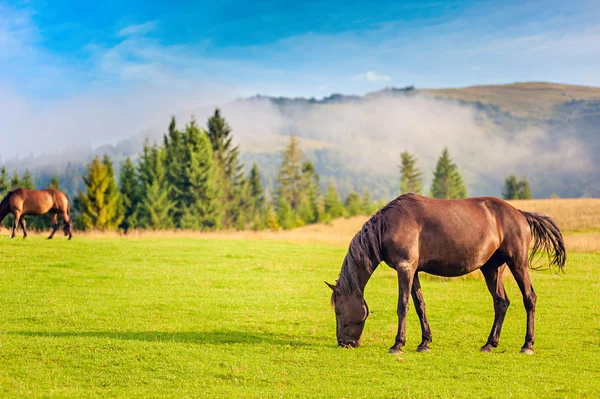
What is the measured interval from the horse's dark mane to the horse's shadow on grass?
5.34 feet

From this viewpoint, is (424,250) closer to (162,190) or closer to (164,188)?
(164,188)

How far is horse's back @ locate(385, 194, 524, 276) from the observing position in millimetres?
10359

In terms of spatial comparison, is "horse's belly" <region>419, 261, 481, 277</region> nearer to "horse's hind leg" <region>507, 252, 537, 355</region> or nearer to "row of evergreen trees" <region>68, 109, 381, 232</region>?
"horse's hind leg" <region>507, 252, 537, 355</region>

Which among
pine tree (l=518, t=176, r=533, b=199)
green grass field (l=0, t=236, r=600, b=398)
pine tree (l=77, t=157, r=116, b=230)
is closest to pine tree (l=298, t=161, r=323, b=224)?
pine tree (l=77, t=157, r=116, b=230)

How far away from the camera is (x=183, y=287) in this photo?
17.4m

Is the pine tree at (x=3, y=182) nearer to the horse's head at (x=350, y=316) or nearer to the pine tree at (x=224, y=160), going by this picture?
the pine tree at (x=224, y=160)

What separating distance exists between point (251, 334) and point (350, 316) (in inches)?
107

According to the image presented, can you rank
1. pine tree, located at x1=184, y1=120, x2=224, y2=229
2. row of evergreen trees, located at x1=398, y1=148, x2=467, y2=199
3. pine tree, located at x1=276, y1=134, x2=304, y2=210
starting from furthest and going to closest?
pine tree, located at x1=276, y1=134, x2=304, y2=210, row of evergreen trees, located at x1=398, y1=148, x2=467, y2=199, pine tree, located at x1=184, y1=120, x2=224, y2=229

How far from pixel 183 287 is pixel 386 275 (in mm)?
8578

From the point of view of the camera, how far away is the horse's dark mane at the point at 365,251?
10.5 m

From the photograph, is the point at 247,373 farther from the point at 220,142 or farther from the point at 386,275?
the point at 220,142

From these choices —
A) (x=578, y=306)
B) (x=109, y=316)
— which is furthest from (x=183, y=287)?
(x=578, y=306)

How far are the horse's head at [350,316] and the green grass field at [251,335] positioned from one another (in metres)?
0.30

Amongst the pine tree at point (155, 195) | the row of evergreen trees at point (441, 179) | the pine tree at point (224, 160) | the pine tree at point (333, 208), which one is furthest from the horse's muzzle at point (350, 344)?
the row of evergreen trees at point (441, 179)
